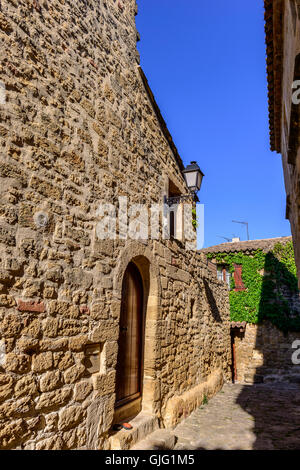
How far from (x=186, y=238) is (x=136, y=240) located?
2.29 m

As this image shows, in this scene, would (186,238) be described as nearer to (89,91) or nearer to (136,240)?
(136,240)

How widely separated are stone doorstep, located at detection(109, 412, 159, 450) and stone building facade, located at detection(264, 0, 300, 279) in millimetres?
3202

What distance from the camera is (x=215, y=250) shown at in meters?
16.7

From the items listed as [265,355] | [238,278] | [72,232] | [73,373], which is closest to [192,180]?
[72,232]

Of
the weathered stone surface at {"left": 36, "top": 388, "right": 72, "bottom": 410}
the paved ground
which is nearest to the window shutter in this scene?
the paved ground

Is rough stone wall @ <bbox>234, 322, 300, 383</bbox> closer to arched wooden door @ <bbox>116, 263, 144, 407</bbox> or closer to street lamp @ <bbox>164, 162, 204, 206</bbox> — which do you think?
street lamp @ <bbox>164, 162, 204, 206</bbox>

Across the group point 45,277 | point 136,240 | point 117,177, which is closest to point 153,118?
point 117,177

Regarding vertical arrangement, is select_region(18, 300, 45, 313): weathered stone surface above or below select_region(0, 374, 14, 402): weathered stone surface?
above

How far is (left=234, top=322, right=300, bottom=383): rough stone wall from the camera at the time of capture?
1366 centimetres

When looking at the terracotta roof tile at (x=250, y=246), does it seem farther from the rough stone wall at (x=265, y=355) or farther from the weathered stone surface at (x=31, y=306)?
the weathered stone surface at (x=31, y=306)

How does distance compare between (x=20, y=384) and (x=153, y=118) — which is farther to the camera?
(x=153, y=118)

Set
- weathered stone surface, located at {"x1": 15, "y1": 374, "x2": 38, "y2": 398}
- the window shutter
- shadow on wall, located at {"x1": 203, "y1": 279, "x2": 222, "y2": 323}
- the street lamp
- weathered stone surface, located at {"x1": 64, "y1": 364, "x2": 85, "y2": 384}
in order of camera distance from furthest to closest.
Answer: the window shutter
shadow on wall, located at {"x1": 203, "y1": 279, "x2": 222, "y2": 323}
the street lamp
weathered stone surface, located at {"x1": 64, "y1": 364, "x2": 85, "y2": 384}
weathered stone surface, located at {"x1": 15, "y1": 374, "x2": 38, "y2": 398}

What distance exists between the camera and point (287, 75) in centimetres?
417

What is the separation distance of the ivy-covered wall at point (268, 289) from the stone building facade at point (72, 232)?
10619 mm
